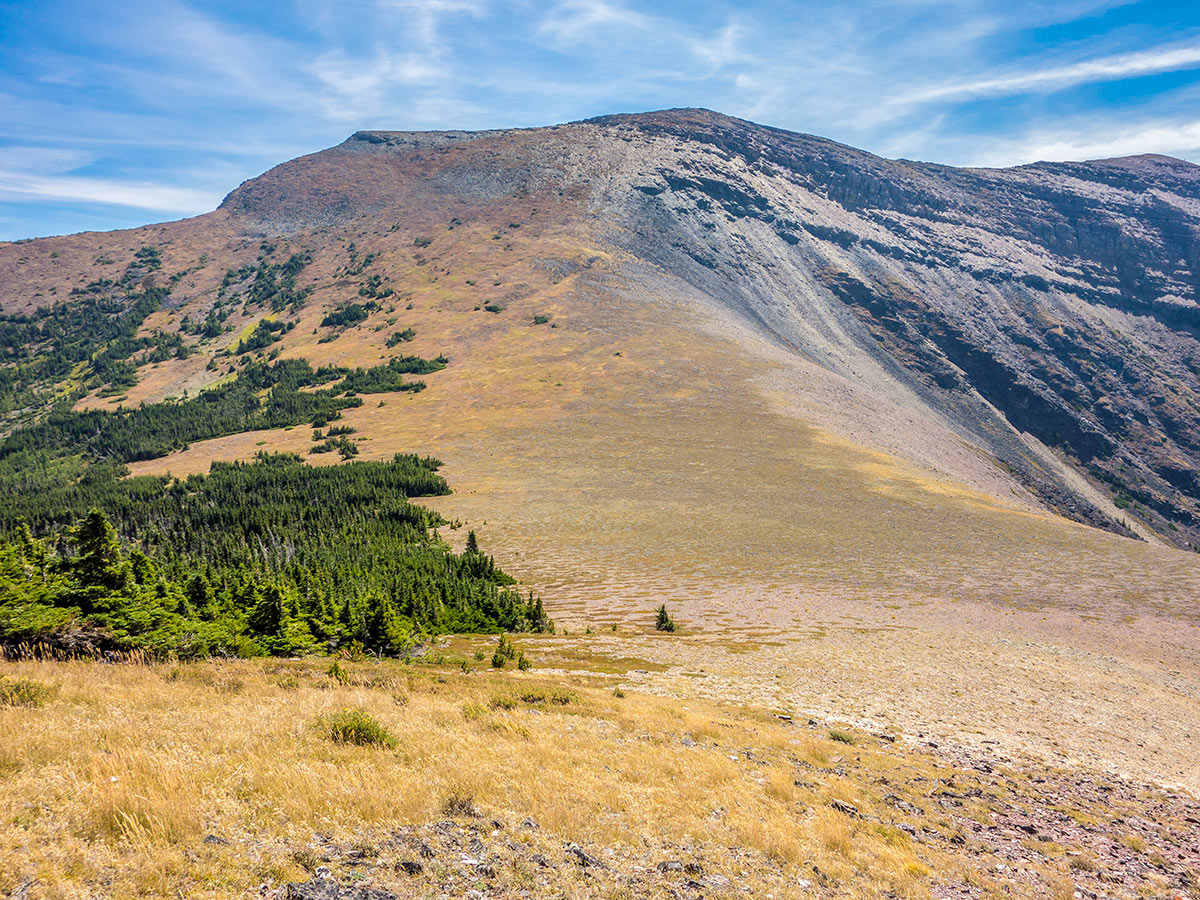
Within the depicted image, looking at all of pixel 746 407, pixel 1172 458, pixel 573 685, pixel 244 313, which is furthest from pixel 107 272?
pixel 1172 458

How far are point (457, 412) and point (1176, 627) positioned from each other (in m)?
65.3

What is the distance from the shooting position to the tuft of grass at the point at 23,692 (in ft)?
30.2

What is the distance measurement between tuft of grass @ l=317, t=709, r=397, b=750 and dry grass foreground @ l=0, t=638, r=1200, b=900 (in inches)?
7.0

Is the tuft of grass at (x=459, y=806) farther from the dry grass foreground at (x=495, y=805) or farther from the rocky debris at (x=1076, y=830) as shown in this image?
the rocky debris at (x=1076, y=830)

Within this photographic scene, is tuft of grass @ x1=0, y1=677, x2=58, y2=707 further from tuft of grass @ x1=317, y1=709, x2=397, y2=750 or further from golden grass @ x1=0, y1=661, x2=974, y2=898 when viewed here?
tuft of grass @ x1=317, y1=709, x2=397, y2=750

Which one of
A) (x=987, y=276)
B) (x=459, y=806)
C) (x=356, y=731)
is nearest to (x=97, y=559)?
(x=356, y=731)

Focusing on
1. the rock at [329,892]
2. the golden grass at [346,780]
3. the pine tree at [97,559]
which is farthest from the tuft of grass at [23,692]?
the rock at [329,892]

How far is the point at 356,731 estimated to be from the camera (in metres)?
9.74

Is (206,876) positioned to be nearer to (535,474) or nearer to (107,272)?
(535,474)

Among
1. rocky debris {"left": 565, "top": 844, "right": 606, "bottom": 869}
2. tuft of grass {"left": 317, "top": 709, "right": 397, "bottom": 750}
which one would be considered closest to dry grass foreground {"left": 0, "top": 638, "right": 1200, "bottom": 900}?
rocky debris {"left": 565, "top": 844, "right": 606, "bottom": 869}

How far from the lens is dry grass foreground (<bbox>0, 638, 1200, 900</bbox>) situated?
20.6 ft

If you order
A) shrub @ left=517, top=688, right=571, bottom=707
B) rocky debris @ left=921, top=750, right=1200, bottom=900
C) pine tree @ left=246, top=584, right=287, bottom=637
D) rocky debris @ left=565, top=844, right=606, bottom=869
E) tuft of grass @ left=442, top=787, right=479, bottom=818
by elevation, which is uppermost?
tuft of grass @ left=442, top=787, right=479, bottom=818

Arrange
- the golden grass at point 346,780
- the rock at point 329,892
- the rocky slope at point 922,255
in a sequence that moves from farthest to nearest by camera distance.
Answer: the rocky slope at point 922,255 < the golden grass at point 346,780 < the rock at point 329,892

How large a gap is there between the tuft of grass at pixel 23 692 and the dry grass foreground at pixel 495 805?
0.17 feet
